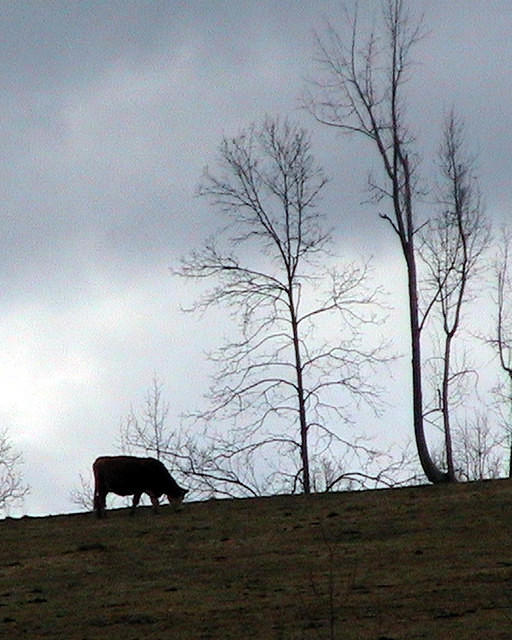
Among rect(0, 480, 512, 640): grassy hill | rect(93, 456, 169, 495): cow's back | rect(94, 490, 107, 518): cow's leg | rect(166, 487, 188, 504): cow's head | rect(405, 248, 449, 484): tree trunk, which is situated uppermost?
rect(405, 248, 449, 484): tree trunk

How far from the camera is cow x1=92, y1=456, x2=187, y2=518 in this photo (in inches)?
1107

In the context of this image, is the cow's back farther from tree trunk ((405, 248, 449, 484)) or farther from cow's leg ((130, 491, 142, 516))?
tree trunk ((405, 248, 449, 484))

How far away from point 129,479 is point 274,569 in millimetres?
8388

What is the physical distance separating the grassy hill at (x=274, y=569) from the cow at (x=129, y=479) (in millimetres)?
431

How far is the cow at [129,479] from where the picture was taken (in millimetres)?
28125

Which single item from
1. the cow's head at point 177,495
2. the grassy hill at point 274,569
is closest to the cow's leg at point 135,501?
the grassy hill at point 274,569

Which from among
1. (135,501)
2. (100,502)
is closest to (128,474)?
(135,501)

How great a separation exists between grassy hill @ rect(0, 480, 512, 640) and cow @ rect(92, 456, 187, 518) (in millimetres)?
431

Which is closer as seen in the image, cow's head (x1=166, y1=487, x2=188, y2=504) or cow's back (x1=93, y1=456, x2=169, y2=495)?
cow's back (x1=93, y1=456, x2=169, y2=495)

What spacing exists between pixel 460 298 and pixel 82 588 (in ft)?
60.3

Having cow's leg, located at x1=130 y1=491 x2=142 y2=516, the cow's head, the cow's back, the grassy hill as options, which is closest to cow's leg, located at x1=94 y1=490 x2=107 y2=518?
the cow's back

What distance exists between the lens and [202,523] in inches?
1029

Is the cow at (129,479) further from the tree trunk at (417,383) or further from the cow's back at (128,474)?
the tree trunk at (417,383)

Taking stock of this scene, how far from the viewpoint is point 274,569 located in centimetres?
2059
